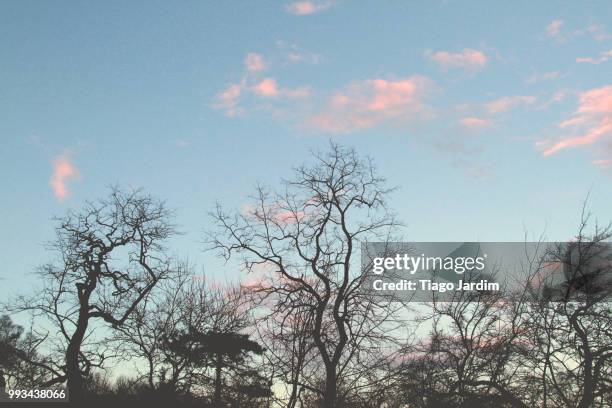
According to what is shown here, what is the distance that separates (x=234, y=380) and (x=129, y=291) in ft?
21.6

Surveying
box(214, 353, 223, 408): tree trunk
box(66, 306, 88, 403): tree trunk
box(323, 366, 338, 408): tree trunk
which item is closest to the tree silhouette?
box(214, 353, 223, 408): tree trunk

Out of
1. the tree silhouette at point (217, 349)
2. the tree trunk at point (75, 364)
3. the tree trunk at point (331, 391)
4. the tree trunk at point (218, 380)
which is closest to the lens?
the tree trunk at point (331, 391)

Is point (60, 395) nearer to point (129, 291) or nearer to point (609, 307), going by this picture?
point (129, 291)

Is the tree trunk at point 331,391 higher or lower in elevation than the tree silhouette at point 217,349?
lower

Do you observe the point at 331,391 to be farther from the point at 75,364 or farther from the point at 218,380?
the point at 75,364

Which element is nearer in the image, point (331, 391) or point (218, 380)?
point (331, 391)

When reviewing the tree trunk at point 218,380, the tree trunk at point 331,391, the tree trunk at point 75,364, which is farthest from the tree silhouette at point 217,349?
the tree trunk at point 331,391

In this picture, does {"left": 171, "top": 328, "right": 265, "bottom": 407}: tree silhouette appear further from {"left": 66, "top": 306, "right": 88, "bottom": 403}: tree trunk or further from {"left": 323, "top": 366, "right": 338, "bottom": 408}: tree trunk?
{"left": 323, "top": 366, "right": 338, "bottom": 408}: tree trunk

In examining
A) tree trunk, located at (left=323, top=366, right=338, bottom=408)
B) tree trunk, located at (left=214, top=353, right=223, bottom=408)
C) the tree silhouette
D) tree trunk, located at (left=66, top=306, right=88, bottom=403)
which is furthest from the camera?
the tree silhouette

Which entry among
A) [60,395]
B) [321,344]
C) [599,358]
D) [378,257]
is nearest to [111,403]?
[60,395]

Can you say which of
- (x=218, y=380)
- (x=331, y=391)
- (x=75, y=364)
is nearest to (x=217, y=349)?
(x=218, y=380)

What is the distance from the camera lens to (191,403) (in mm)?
24828

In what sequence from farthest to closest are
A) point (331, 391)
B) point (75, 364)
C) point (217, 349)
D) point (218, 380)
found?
point (217, 349), point (218, 380), point (75, 364), point (331, 391)

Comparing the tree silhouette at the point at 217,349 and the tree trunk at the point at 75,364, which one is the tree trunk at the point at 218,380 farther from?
the tree trunk at the point at 75,364
